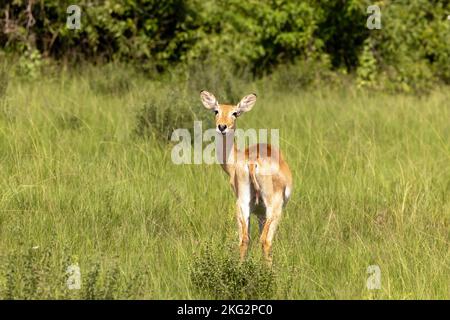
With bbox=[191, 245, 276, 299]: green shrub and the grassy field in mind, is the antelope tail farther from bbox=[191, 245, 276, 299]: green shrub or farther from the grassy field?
bbox=[191, 245, 276, 299]: green shrub

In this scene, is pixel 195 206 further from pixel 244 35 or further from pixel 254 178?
pixel 244 35

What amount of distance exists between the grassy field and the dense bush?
9.35 ft

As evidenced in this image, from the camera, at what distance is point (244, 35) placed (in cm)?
1431

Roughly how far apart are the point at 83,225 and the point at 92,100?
14.6 ft

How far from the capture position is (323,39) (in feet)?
49.6

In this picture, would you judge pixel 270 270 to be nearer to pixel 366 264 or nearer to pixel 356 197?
pixel 366 264

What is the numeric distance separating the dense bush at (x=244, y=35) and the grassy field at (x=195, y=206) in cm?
285

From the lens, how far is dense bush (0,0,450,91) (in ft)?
45.4

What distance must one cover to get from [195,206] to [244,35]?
25.2ft

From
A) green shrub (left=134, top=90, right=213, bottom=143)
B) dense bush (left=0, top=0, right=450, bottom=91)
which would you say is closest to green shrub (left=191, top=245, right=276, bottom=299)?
green shrub (left=134, top=90, right=213, bottom=143)

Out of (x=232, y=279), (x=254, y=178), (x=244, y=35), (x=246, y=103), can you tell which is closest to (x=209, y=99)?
(x=246, y=103)

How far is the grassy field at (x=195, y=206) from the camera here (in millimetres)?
5297
